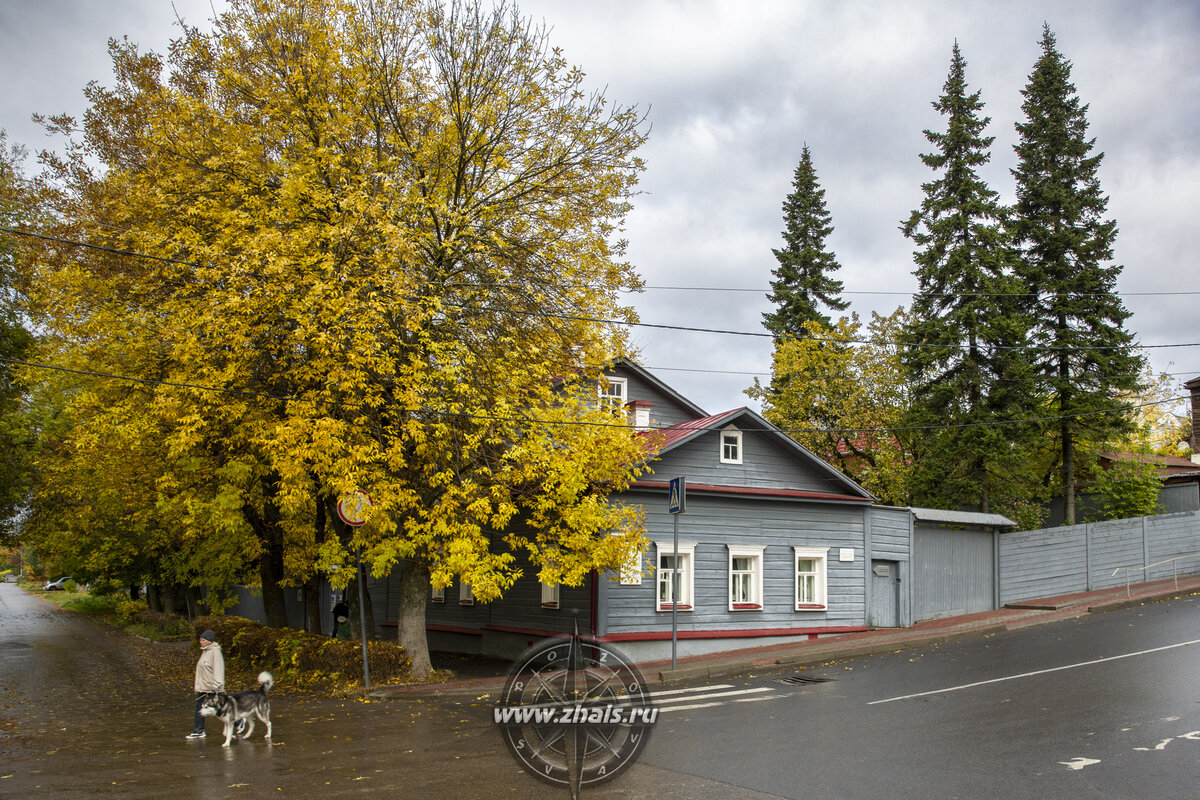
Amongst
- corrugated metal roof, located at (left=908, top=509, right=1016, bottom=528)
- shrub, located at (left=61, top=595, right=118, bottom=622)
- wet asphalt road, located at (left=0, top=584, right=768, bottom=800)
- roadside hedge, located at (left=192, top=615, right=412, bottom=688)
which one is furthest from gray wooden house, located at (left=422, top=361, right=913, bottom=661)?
shrub, located at (left=61, top=595, right=118, bottom=622)

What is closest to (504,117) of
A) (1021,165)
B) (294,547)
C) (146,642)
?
(294,547)

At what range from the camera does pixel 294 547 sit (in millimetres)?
22344

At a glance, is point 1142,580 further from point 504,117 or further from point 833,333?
point 504,117

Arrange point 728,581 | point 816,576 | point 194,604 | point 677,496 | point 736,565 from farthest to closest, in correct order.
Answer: point 194,604 < point 816,576 < point 736,565 < point 728,581 < point 677,496

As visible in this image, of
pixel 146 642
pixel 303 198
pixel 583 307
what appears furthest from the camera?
pixel 146 642

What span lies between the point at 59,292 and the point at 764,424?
15677 millimetres

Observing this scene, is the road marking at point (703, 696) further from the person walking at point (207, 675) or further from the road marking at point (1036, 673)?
the person walking at point (207, 675)

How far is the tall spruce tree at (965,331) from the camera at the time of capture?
28.1 meters

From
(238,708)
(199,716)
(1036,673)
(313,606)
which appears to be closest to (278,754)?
(238,708)

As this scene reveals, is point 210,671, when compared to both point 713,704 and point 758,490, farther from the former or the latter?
point 758,490

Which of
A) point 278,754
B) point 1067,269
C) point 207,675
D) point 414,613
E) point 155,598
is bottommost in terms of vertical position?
point 155,598

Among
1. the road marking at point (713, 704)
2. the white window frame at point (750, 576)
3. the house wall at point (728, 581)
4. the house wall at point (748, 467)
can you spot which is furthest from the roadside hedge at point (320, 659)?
the white window frame at point (750, 576)

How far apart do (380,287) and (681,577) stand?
387 inches

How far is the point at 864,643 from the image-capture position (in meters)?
18.6
